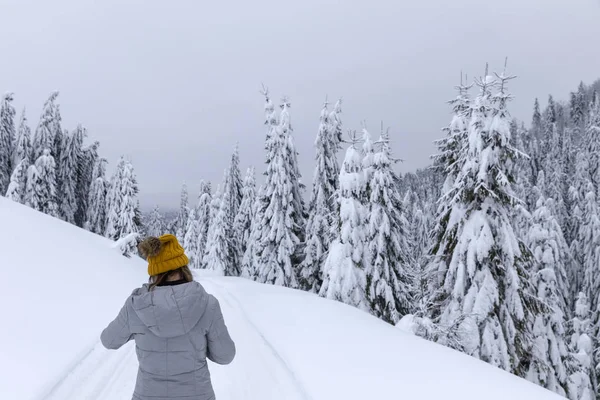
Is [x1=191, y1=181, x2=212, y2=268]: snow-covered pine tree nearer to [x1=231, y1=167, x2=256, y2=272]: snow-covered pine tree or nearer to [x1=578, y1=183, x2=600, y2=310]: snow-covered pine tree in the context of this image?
[x1=231, y1=167, x2=256, y2=272]: snow-covered pine tree

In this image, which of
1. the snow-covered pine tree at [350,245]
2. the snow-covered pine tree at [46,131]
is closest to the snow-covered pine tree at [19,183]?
the snow-covered pine tree at [46,131]

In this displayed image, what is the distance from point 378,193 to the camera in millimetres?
18688

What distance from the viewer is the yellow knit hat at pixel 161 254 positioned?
2.79 m

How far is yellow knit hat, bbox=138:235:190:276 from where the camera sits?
279 centimetres

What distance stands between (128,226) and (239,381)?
112 ft

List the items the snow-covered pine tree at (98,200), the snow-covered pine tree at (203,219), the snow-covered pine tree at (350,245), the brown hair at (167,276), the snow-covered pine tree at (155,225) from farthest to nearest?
the snow-covered pine tree at (155,225), the snow-covered pine tree at (203,219), the snow-covered pine tree at (98,200), the snow-covered pine tree at (350,245), the brown hair at (167,276)

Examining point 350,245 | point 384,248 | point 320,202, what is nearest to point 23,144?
point 320,202

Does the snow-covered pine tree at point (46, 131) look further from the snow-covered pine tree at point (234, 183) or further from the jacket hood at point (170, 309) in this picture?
the jacket hood at point (170, 309)

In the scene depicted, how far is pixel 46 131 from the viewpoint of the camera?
35.6 m

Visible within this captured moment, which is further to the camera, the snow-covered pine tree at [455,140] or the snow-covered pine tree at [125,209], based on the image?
the snow-covered pine tree at [125,209]

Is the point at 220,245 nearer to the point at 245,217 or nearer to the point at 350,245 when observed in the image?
the point at 245,217

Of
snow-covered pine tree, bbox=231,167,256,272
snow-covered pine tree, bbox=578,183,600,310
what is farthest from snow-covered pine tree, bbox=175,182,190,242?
snow-covered pine tree, bbox=578,183,600,310

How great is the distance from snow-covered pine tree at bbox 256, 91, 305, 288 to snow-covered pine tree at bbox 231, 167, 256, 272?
488 inches

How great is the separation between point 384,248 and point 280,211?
11077 millimetres
